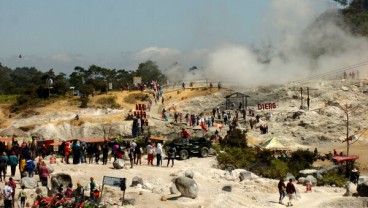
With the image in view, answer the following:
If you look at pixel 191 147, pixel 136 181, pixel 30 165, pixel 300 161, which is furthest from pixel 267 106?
pixel 30 165

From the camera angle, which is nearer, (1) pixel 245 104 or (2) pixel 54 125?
(2) pixel 54 125

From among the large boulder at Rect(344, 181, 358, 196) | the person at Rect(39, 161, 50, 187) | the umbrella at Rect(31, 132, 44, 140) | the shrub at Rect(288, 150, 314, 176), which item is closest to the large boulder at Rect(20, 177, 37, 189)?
the person at Rect(39, 161, 50, 187)

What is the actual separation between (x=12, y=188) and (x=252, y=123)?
3215cm

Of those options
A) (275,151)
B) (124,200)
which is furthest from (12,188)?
(275,151)

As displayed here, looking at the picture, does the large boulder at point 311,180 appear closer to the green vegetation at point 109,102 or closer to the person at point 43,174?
the person at point 43,174

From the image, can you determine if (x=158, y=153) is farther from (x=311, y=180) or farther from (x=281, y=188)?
(x=311, y=180)

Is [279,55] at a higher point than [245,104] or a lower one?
higher

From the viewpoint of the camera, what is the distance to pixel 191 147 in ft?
111

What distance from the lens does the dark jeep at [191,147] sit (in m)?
33.7

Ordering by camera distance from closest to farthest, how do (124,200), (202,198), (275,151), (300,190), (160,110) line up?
(124,200), (202,198), (300,190), (275,151), (160,110)

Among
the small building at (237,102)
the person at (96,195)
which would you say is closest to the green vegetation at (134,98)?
the small building at (237,102)

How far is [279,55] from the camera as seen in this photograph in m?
85.5

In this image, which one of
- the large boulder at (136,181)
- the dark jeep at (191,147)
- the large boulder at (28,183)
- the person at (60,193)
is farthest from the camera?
the dark jeep at (191,147)

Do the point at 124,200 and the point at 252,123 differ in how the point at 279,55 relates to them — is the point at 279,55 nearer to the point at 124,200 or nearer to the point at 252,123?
the point at 252,123
